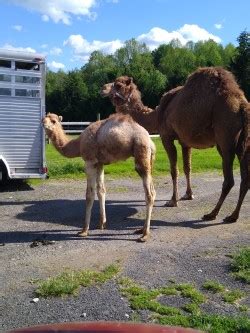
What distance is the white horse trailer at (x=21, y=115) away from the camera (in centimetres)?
1227

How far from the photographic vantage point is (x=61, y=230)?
28.3 ft

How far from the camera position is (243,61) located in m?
62.2

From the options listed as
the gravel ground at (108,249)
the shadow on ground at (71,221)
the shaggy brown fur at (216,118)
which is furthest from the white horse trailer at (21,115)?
the shaggy brown fur at (216,118)

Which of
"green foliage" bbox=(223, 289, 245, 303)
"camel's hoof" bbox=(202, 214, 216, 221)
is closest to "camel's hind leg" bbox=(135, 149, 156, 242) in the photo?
"camel's hoof" bbox=(202, 214, 216, 221)

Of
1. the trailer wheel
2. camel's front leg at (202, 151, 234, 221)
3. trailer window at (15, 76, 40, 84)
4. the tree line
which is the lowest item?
the trailer wheel

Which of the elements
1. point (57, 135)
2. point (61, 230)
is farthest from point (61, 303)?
point (57, 135)

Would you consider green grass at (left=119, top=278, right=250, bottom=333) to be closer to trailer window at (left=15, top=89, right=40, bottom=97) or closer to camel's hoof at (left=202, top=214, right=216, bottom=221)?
camel's hoof at (left=202, top=214, right=216, bottom=221)

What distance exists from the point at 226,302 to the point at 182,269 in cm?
114

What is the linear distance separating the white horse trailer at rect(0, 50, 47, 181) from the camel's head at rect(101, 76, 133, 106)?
8.59ft

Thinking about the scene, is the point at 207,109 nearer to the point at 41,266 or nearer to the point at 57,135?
the point at 57,135

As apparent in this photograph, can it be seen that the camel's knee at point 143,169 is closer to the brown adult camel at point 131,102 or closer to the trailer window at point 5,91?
the brown adult camel at point 131,102

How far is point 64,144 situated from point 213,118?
272 centimetres

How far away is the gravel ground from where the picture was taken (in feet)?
17.1

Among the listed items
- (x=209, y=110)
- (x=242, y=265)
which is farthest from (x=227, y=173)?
(x=242, y=265)
